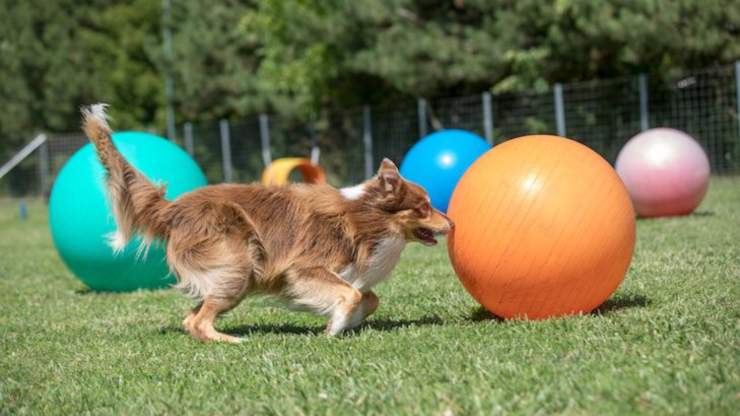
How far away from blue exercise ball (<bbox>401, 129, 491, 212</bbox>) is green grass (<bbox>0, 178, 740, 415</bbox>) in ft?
18.4

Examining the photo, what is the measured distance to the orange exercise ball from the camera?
604 cm

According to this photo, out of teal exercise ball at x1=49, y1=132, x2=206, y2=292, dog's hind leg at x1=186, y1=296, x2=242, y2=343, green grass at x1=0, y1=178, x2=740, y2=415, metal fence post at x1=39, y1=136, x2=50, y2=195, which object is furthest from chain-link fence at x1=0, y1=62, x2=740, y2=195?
dog's hind leg at x1=186, y1=296, x2=242, y2=343

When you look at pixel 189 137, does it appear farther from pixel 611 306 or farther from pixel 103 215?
pixel 611 306

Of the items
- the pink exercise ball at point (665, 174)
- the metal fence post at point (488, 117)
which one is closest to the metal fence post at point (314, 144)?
the metal fence post at point (488, 117)

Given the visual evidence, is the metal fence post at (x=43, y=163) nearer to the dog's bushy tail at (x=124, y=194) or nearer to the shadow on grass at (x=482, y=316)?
the dog's bushy tail at (x=124, y=194)

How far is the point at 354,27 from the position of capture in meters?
25.6

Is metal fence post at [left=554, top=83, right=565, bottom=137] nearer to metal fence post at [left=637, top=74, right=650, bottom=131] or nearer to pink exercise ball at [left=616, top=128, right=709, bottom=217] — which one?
metal fence post at [left=637, top=74, right=650, bottom=131]

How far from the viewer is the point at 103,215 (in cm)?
957

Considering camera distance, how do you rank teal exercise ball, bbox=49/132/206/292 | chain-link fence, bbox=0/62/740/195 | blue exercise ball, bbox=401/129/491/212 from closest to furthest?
1. teal exercise ball, bbox=49/132/206/292
2. blue exercise ball, bbox=401/129/491/212
3. chain-link fence, bbox=0/62/740/195

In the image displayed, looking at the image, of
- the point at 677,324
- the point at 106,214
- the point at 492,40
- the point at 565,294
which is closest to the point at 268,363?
the point at 565,294

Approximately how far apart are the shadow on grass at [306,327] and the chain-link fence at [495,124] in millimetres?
16269

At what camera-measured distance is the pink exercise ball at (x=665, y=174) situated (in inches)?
535

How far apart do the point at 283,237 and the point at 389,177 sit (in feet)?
2.97

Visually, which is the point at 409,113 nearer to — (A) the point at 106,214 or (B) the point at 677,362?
(A) the point at 106,214
